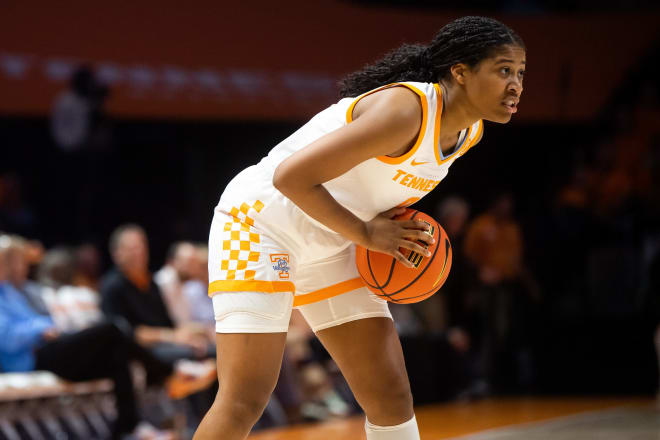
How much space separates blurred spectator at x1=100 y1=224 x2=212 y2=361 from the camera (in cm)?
590

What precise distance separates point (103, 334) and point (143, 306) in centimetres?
76

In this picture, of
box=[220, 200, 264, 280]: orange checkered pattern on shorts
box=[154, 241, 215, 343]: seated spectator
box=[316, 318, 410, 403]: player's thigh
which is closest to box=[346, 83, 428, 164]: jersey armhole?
box=[220, 200, 264, 280]: orange checkered pattern on shorts

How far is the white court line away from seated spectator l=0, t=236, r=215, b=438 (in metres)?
2.01

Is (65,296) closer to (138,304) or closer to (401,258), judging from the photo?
(138,304)

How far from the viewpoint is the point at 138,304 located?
604 cm

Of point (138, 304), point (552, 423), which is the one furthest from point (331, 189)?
point (552, 423)

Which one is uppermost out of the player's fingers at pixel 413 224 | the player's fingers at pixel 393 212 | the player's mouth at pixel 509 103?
the player's mouth at pixel 509 103

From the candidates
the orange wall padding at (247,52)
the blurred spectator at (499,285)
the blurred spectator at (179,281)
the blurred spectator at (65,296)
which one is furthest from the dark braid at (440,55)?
the blurred spectator at (499,285)

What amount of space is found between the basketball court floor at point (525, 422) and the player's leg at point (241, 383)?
3458 millimetres

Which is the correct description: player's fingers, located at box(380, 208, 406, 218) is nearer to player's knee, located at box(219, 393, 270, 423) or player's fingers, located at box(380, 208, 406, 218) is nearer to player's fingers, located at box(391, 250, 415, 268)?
player's fingers, located at box(391, 250, 415, 268)

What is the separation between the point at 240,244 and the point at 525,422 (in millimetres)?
4714

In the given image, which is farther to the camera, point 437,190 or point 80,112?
point 437,190

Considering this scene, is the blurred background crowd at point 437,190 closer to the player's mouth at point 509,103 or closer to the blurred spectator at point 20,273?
the blurred spectator at point 20,273

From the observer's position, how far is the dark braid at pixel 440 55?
249 cm
